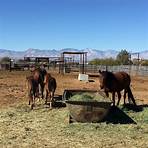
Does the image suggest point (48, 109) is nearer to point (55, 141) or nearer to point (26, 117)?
point (26, 117)

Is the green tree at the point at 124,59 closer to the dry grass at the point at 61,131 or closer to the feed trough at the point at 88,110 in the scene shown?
the dry grass at the point at 61,131

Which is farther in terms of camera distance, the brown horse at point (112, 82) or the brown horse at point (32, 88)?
the brown horse at point (32, 88)

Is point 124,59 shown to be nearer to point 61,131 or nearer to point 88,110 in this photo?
point 88,110

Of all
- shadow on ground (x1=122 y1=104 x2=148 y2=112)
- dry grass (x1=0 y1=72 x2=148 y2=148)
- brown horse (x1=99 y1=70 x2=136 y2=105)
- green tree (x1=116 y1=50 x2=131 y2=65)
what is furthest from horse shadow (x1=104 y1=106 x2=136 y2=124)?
green tree (x1=116 y1=50 x2=131 y2=65)

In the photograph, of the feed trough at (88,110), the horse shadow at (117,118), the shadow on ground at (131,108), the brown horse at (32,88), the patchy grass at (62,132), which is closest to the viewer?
the patchy grass at (62,132)

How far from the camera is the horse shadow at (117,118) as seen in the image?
1214cm

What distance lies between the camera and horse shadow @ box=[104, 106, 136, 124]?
12143 mm

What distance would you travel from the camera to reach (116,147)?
29.9 ft

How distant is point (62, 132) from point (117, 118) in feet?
8.77

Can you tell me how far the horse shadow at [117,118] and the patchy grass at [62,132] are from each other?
0.72ft

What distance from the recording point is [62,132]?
1055 cm

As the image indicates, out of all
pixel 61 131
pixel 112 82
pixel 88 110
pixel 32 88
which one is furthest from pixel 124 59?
pixel 61 131

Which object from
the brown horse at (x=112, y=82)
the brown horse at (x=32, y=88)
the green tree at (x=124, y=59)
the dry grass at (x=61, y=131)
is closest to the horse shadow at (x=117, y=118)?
the dry grass at (x=61, y=131)

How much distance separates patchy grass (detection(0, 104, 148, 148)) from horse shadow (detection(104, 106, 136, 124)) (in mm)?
221
